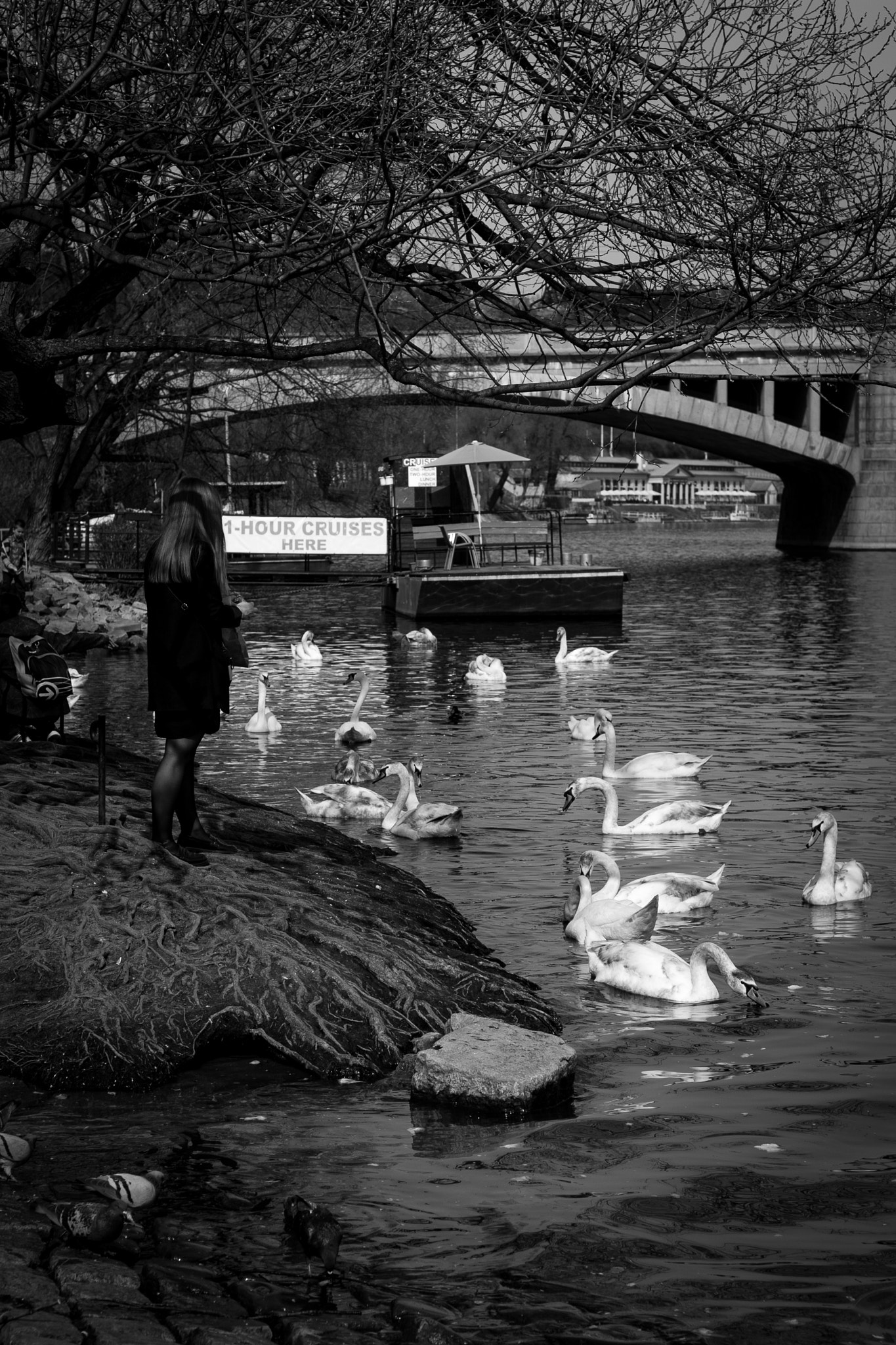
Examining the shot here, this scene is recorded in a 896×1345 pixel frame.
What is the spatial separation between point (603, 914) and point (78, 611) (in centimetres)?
2108

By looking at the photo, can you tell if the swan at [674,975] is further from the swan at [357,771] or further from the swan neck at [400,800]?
the swan at [357,771]

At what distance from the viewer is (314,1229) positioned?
519 centimetres

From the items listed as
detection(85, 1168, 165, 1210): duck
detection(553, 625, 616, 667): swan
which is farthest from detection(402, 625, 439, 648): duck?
detection(85, 1168, 165, 1210): duck

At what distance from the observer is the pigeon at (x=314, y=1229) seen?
5125 millimetres

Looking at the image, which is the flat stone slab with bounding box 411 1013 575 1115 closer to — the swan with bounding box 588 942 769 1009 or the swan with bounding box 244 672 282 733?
the swan with bounding box 588 942 769 1009

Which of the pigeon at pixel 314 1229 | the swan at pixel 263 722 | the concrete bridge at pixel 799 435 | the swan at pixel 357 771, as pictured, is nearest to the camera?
the pigeon at pixel 314 1229

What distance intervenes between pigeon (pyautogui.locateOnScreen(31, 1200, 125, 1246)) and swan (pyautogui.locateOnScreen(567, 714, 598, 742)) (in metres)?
12.8

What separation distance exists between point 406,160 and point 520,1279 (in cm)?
486

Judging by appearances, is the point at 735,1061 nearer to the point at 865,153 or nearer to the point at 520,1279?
the point at 520,1279

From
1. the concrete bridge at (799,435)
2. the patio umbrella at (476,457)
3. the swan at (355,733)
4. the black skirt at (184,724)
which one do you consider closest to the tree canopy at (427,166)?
the black skirt at (184,724)

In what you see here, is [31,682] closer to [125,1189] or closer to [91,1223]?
[125,1189]

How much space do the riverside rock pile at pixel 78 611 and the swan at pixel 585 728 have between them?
36.3 feet

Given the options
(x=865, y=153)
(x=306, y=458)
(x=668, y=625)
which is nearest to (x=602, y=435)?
(x=306, y=458)

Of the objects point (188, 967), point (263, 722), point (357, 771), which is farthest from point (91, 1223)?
point (263, 722)
